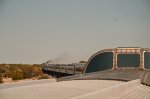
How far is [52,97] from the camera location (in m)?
16.9

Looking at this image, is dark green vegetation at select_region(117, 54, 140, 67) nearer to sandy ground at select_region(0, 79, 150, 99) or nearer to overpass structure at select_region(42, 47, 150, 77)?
overpass structure at select_region(42, 47, 150, 77)

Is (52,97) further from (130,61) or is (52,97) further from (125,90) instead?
(130,61)

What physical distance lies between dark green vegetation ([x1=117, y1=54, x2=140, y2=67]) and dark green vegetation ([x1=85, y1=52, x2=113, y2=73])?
153 cm

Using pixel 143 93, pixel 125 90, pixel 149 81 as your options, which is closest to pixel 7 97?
pixel 125 90

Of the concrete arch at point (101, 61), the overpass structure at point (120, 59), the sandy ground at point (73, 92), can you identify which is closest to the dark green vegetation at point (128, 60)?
the overpass structure at point (120, 59)

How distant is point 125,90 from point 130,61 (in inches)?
Result: 1413

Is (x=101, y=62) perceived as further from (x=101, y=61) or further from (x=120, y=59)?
(x=120, y=59)

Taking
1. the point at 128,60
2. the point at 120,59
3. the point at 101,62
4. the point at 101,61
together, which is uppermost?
the point at 120,59

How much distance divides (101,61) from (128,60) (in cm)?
458

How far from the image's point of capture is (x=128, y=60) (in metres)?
59.7

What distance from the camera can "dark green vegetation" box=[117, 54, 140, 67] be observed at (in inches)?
2293

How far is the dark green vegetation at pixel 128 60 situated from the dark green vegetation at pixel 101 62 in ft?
5.02

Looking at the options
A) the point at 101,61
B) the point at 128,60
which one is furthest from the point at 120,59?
the point at 101,61

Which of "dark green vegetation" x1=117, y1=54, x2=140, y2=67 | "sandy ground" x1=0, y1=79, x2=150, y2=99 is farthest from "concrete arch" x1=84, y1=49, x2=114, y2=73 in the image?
"sandy ground" x1=0, y1=79, x2=150, y2=99
